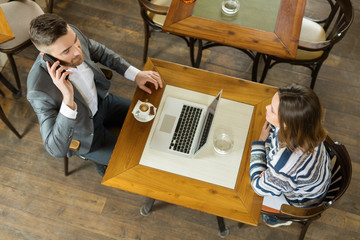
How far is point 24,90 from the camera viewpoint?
2836 millimetres

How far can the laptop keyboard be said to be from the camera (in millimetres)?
1773

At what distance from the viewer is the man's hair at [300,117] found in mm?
1403

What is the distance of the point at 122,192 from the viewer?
2.49 m

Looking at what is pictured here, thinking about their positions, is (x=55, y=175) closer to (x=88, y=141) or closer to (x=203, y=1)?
(x=88, y=141)

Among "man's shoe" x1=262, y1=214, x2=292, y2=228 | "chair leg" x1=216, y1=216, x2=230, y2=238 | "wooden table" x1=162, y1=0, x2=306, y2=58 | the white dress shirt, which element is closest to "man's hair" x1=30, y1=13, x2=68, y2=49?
the white dress shirt

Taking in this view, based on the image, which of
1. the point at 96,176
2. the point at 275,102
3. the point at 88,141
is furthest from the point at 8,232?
the point at 275,102

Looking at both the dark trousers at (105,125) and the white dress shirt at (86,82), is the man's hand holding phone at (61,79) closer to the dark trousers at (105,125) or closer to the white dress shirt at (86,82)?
the white dress shirt at (86,82)

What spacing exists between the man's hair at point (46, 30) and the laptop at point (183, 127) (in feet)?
2.31

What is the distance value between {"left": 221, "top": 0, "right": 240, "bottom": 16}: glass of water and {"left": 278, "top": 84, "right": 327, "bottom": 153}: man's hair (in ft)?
3.30

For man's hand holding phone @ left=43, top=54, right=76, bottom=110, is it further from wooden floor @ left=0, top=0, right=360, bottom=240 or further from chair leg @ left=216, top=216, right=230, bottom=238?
chair leg @ left=216, top=216, right=230, bottom=238

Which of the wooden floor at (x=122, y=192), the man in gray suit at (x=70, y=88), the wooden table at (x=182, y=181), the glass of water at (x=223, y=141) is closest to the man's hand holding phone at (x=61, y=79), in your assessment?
the man in gray suit at (x=70, y=88)

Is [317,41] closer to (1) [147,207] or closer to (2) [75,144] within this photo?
(1) [147,207]

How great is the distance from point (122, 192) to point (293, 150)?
4.82ft

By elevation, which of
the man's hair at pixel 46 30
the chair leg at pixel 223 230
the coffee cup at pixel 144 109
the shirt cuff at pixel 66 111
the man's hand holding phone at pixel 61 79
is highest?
the man's hair at pixel 46 30
